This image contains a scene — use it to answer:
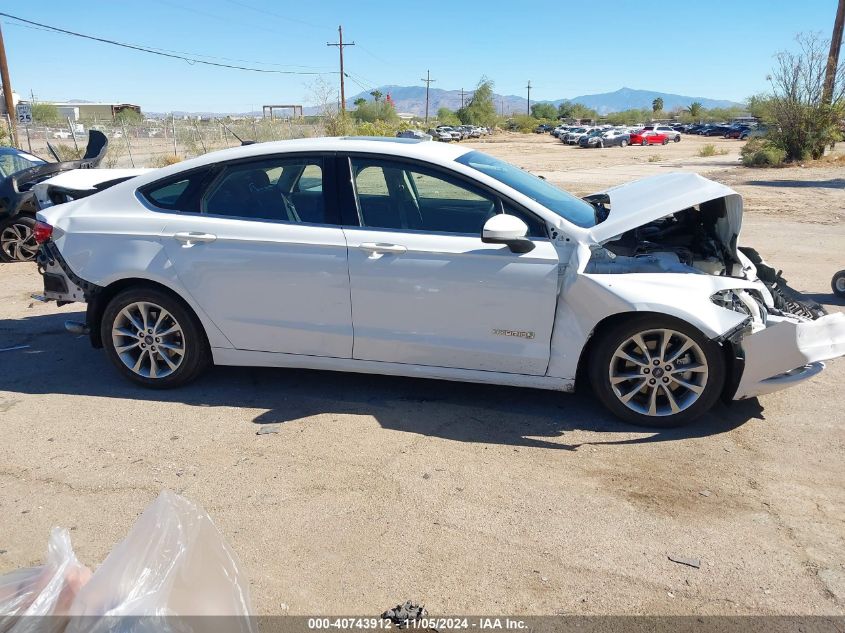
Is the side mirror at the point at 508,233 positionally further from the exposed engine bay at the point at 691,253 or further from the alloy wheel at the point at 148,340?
the alloy wheel at the point at 148,340

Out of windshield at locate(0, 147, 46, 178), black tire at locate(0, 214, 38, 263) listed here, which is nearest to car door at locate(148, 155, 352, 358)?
black tire at locate(0, 214, 38, 263)

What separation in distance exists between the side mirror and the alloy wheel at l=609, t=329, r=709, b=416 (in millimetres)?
854

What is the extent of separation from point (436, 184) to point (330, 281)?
94 centimetres

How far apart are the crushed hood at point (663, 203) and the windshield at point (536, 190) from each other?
0.17 metres

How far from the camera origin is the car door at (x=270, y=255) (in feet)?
15.4

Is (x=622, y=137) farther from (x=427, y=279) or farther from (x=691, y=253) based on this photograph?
(x=427, y=279)

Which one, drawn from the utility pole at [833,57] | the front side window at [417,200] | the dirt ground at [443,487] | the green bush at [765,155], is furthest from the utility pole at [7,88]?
the utility pole at [833,57]

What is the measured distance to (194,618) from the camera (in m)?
2.32

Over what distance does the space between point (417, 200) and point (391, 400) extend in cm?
137

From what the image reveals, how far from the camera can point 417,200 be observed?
484cm

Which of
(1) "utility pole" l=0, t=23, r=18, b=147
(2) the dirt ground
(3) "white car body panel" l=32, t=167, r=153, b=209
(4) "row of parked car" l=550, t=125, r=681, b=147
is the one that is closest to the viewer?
(2) the dirt ground

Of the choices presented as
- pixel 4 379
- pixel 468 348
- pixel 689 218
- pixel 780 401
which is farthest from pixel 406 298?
pixel 4 379

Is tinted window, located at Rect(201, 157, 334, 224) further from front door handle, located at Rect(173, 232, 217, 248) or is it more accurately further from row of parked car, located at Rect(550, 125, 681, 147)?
row of parked car, located at Rect(550, 125, 681, 147)

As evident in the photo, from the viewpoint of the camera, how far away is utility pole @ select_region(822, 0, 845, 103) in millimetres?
29875
